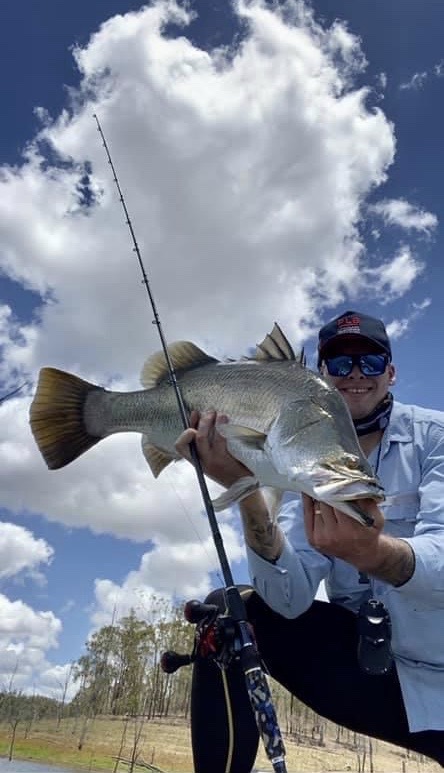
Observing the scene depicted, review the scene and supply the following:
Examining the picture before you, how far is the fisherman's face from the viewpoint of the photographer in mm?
3799

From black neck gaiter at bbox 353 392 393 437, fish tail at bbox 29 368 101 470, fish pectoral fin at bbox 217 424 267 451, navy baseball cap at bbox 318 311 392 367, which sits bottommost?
fish pectoral fin at bbox 217 424 267 451

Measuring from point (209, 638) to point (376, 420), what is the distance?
5.10ft

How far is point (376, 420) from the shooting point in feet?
12.4

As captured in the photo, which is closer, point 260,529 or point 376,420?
point 260,529

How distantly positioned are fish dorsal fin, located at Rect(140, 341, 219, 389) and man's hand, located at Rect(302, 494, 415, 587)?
1.30 meters

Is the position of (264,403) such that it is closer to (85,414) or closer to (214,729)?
(85,414)

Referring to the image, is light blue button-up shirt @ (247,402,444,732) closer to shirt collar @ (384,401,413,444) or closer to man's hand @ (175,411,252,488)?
shirt collar @ (384,401,413,444)

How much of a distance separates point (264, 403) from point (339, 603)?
4.51 feet

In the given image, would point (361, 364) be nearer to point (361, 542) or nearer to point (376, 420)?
point (376, 420)

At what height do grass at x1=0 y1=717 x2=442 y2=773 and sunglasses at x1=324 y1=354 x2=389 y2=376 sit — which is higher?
sunglasses at x1=324 y1=354 x2=389 y2=376

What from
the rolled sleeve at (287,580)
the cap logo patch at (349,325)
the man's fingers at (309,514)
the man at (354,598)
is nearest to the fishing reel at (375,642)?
the man at (354,598)

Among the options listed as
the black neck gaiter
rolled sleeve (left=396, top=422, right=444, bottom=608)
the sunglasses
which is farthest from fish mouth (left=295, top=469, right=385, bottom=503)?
the sunglasses

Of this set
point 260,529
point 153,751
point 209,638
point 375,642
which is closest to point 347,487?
point 260,529

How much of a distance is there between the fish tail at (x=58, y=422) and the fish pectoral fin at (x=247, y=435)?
1.09 metres
